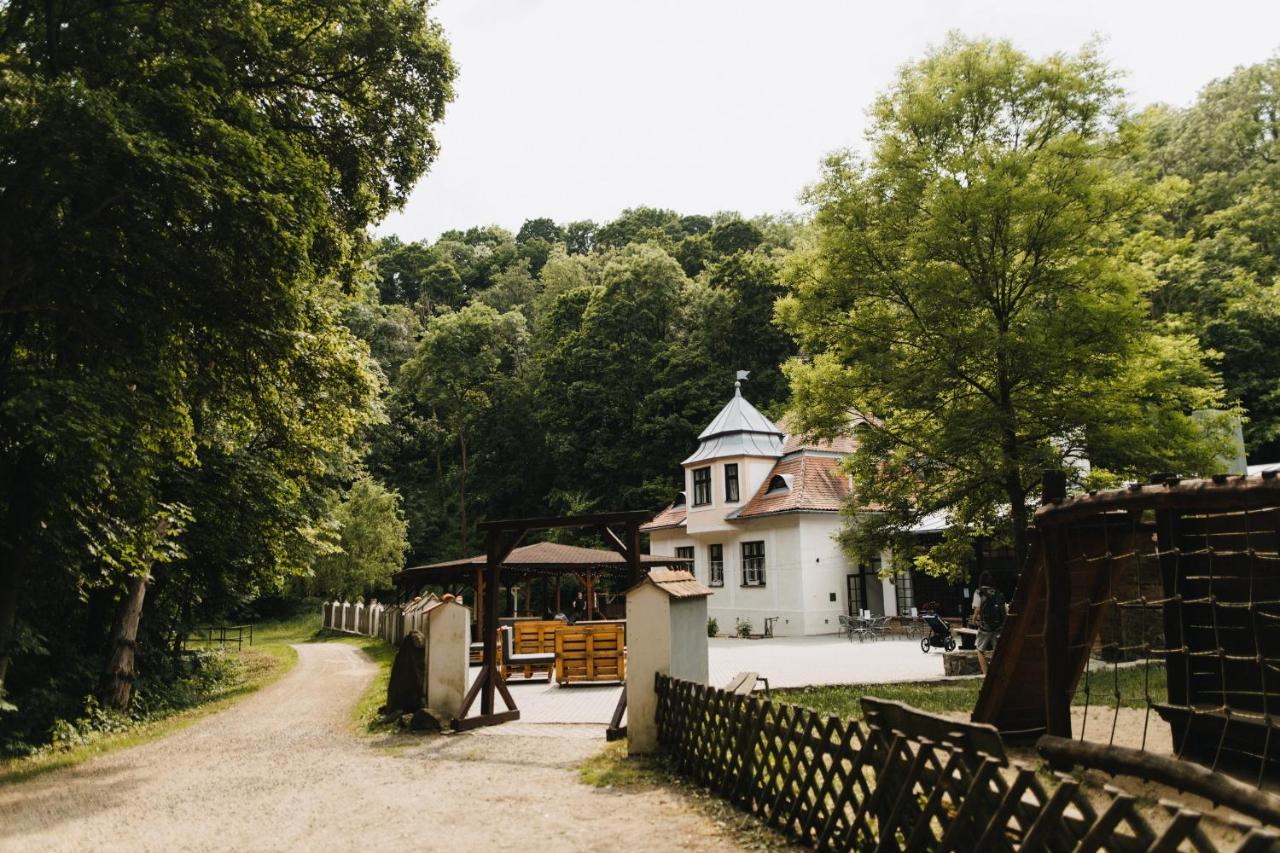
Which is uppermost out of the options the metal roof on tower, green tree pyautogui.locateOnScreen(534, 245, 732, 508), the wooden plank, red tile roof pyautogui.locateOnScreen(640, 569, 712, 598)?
green tree pyautogui.locateOnScreen(534, 245, 732, 508)

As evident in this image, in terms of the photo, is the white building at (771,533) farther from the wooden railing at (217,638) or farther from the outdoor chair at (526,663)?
the wooden railing at (217,638)

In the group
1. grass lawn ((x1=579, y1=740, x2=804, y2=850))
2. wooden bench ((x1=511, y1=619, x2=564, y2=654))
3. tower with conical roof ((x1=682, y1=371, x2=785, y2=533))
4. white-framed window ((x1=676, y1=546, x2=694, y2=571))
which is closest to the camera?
grass lawn ((x1=579, y1=740, x2=804, y2=850))

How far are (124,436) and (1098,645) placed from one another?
17.9 meters

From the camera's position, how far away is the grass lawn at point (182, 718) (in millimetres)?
11000

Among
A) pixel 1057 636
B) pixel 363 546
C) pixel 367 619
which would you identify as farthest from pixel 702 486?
pixel 1057 636

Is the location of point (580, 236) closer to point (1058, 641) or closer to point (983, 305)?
point (983, 305)

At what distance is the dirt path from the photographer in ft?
22.1

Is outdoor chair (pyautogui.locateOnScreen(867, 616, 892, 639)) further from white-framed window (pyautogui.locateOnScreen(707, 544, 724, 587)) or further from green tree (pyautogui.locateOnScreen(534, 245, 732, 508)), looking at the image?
green tree (pyautogui.locateOnScreen(534, 245, 732, 508))

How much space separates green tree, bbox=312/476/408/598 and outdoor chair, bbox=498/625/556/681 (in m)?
21.4

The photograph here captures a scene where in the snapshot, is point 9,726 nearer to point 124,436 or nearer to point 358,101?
point 124,436

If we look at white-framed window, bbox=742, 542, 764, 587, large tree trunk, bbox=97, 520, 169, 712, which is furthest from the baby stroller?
large tree trunk, bbox=97, 520, 169, 712

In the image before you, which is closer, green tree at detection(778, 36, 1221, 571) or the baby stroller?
green tree at detection(778, 36, 1221, 571)

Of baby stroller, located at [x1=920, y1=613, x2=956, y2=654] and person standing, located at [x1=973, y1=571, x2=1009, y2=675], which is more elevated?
person standing, located at [x1=973, y1=571, x2=1009, y2=675]

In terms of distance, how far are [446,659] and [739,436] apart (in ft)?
69.8
